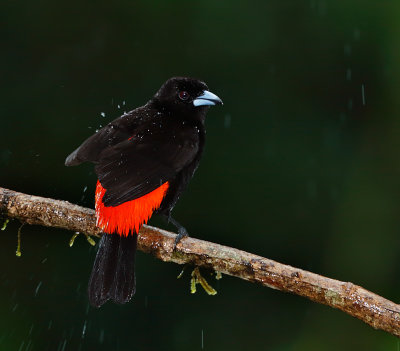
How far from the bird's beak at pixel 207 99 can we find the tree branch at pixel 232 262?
2.49ft

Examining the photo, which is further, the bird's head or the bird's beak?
the bird's head

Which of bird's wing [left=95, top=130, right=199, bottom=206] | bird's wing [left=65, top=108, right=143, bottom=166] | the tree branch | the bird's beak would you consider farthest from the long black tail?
the bird's beak

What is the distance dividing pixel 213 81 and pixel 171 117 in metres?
1.68

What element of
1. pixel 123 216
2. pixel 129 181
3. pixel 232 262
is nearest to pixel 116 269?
pixel 123 216

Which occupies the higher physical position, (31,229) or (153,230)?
(153,230)

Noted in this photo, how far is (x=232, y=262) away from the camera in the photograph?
A: 277 cm

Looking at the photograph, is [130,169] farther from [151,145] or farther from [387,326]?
[387,326]

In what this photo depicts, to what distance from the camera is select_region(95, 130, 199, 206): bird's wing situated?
110 inches

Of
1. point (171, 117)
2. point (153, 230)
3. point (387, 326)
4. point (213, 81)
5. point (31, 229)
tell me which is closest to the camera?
point (387, 326)

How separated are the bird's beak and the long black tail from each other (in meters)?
0.86

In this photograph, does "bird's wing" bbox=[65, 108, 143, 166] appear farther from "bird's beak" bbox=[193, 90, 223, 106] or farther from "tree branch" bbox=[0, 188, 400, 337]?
"bird's beak" bbox=[193, 90, 223, 106]

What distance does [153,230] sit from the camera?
3.08 meters

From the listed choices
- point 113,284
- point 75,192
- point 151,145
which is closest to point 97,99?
point 75,192

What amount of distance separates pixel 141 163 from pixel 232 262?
63cm
